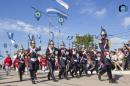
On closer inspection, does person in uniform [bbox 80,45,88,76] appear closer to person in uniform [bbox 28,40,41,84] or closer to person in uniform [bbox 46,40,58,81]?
person in uniform [bbox 46,40,58,81]

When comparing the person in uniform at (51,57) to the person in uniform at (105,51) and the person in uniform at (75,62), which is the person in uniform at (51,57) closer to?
the person in uniform at (75,62)

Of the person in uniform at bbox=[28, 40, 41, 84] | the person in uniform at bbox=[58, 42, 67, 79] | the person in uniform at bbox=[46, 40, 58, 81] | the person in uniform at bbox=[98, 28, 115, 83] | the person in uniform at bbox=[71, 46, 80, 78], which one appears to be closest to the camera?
the person in uniform at bbox=[98, 28, 115, 83]

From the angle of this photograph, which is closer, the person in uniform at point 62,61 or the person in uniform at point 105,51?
the person in uniform at point 105,51

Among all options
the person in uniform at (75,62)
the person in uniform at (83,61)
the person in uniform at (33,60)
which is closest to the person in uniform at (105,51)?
the person in uniform at (33,60)

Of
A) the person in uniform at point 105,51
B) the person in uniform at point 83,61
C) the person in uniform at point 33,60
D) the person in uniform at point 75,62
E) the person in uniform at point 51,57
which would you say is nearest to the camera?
the person in uniform at point 105,51

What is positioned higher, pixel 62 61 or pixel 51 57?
pixel 51 57

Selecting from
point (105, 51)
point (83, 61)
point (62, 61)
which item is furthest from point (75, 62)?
point (105, 51)

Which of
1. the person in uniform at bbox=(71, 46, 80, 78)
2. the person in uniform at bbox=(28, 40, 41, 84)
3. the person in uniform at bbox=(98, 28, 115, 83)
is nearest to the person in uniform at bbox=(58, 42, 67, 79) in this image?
the person in uniform at bbox=(71, 46, 80, 78)

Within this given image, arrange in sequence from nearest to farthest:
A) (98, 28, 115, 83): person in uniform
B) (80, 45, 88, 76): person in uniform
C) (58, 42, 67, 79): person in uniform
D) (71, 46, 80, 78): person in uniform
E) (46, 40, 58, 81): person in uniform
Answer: (98, 28, 115, 83): person in uniform, (46, 40, 58, 81): person in uniform, (58, 42, 67, 79): person in uniform, (71, 46, 80, 78): person in uniform, (80, 45, 88, 76): person in uniform

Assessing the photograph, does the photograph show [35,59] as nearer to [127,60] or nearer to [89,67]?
[89,67]

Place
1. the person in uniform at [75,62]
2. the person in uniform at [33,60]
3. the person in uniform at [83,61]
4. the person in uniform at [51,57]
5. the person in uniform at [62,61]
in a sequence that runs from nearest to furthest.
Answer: the person in uniform at [33,60] < the person in uniform at [51,57] < the person in uniform at [62,61] < the person in uniform at [75,62] < the person in uniform at [83,61]

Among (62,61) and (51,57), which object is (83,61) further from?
(51,57)

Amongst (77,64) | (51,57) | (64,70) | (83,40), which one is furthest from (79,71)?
(83,40)

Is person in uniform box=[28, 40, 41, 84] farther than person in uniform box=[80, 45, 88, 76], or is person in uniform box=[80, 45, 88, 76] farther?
person in uniform box=[80, 45, 88, 76]
